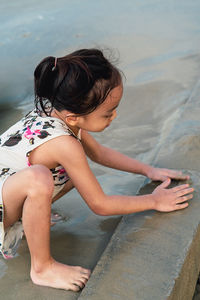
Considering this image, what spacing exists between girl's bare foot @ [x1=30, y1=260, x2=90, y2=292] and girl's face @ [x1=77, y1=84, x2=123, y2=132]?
0.59 metres

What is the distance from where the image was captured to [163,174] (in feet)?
7.84

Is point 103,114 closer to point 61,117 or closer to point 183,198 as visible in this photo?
point 61,117

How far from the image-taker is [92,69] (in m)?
1.91

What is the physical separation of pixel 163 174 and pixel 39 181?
31.8 inches

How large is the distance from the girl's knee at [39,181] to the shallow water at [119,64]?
1.32 feet

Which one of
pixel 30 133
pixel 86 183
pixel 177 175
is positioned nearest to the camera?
pixel 86 183

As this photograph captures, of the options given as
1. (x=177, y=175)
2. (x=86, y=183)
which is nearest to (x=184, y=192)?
(x=177, y=175)

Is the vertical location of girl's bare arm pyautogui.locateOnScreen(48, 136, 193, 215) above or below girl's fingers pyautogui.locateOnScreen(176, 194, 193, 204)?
above

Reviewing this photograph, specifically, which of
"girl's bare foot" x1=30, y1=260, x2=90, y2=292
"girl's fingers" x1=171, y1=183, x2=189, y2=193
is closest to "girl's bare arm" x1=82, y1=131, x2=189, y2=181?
"girl's fingers" x1=171, y1=183, x2=189, y2=193

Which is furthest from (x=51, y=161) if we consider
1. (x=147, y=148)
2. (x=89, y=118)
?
(x=147, y=148)

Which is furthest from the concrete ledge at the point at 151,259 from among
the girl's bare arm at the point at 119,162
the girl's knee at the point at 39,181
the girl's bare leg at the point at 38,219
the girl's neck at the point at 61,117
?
the girl's neck at the point at 61,117

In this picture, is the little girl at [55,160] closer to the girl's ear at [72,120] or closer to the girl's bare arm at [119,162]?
the girl's ear at [72,120]

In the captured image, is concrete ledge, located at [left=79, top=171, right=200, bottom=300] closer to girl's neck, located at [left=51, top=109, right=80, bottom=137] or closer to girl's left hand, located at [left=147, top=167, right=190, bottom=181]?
girl's left hand, located at [left=147, top=167, right=190, bottom=181]

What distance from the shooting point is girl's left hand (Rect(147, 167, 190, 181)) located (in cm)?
237
